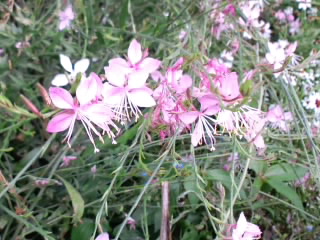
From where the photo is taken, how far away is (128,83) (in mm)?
652

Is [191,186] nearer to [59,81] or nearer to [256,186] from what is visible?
[256,186]

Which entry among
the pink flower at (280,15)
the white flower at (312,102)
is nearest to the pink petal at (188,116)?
the white flower at (312,102)

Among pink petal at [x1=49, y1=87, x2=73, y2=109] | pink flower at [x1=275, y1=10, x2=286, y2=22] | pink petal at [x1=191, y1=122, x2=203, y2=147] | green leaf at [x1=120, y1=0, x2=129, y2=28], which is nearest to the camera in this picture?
pink petal at [x1=49, y1=87, x2=73, y2=109]

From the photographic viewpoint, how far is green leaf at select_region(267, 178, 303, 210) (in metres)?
0.96

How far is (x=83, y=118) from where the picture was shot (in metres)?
0.62

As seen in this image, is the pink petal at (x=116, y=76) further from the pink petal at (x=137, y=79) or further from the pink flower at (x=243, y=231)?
the pink flower at (x=243, y=231)

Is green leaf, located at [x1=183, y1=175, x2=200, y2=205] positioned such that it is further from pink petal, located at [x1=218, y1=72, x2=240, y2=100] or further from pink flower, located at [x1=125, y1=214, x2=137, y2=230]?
pink petal, located at [x1=218, y1=72, x2=240, y2=100]

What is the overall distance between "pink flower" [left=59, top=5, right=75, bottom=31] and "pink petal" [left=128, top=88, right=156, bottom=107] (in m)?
0.57

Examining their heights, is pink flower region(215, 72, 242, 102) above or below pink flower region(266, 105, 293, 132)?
above

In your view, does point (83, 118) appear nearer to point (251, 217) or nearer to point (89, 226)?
point (89, 226)

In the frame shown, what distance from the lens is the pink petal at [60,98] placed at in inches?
23.0

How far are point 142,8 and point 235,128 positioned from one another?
29.0 inches

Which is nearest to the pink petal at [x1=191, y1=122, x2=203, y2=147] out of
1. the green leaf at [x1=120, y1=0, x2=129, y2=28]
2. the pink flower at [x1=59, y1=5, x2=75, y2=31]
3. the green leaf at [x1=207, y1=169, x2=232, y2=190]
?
the green leaf at [x1=207, y1=169, x2=232, y2=190]

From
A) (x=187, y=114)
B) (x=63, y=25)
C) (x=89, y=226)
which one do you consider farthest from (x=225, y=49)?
(x=187, y=114)
